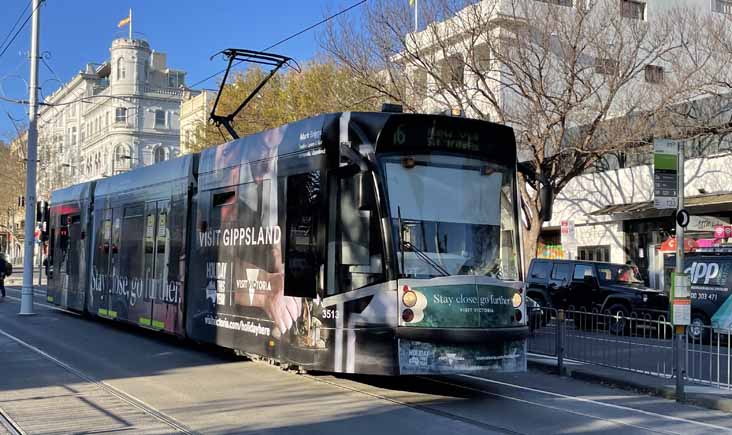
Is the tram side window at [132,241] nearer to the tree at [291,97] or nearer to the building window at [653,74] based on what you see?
the tree at [291,97]

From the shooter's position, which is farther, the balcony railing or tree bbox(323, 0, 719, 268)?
the balcony railing

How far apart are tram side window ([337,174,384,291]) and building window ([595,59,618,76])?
1547cm

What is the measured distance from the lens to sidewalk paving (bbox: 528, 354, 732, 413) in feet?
34.9

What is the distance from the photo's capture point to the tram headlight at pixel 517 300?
9750mm

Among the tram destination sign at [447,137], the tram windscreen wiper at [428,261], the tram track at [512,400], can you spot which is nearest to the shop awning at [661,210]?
the tram track at [512,400]

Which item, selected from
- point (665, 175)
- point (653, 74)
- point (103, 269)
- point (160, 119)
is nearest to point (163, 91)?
point (160, 119)

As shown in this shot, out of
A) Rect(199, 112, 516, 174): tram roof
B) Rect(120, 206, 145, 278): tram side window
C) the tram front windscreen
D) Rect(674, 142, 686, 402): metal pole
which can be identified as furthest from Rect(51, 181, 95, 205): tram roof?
Rect(674, 142, 686, 402): metal pole

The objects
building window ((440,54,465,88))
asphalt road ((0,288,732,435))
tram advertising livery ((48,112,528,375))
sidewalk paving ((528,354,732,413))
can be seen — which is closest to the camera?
asphalt road ((0,288,732,435))

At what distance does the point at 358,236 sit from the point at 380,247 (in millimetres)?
400

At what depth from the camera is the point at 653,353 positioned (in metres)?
14.3

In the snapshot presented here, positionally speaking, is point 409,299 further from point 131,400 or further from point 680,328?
point 680,328

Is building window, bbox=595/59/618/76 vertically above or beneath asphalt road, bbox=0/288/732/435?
above

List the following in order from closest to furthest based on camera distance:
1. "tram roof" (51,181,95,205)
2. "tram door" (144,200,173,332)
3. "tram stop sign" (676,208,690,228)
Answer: "tram stop sign" (676,208,690,228) < "tram door" (144,200,173,332) < "tram roof" (51,181,95,205)

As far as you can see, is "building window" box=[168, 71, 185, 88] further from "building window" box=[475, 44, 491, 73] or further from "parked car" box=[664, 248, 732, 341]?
"parked car" box=[664, 248, 732, 341]
